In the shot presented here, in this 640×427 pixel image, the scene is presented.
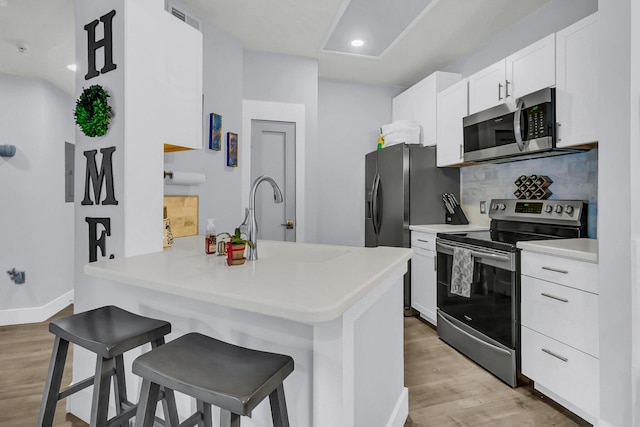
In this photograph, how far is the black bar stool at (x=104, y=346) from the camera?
1208mm

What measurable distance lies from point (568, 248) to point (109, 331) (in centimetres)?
221

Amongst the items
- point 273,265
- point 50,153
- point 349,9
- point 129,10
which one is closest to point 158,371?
point 273,265

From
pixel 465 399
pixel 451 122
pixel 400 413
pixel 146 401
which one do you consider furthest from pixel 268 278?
pixel 451 122

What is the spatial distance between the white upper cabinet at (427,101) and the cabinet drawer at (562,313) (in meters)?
1.87

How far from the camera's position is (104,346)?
1.17 m

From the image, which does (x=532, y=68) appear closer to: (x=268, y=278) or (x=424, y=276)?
(x=424, y=276)

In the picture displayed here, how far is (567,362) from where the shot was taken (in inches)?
73.9

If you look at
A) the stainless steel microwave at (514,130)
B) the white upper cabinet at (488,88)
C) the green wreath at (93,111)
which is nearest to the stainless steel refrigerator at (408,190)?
the stainless steel microwave at (514,130)

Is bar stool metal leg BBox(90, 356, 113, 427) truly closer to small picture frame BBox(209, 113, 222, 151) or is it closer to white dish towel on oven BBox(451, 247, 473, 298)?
small picture frame BBox(209, 113, 222, 151)

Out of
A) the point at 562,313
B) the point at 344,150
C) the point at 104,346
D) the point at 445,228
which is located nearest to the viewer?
the point at 104,346

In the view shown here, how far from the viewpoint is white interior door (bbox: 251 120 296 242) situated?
3.48 meters

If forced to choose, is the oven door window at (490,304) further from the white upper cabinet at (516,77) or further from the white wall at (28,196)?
the white wall at (28,196)

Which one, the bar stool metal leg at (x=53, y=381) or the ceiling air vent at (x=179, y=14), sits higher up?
the ceiling air vent at (x=179, y=14)

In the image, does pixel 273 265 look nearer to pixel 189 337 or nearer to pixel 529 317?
pixel 189 337
